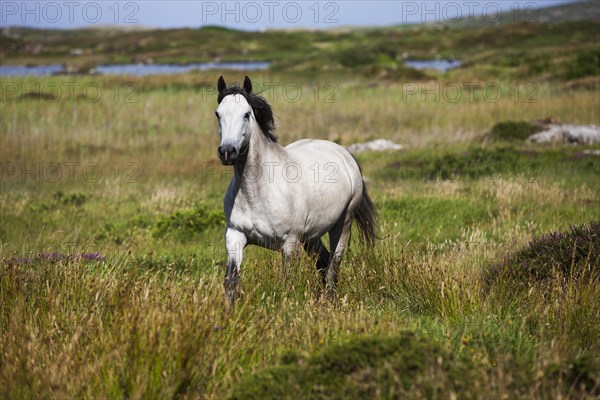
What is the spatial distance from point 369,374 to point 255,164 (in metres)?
3.56

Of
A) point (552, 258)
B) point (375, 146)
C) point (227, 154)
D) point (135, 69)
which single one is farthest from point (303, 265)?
point (135, 69)

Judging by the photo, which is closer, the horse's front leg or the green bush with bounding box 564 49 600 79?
the horse's front leg

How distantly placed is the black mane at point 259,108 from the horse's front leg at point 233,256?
3.91ft

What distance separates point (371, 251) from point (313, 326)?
2.39 meters

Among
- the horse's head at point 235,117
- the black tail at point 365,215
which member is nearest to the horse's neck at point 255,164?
the horse's head at point 235,117

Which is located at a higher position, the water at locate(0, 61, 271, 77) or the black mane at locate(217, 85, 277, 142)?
the water at locate(0, 61, 271, 77)

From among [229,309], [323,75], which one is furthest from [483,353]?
[323,75]

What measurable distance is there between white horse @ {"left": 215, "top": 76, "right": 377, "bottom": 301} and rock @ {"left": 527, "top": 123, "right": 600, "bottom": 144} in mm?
15193

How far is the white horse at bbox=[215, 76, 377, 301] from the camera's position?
6898 mm

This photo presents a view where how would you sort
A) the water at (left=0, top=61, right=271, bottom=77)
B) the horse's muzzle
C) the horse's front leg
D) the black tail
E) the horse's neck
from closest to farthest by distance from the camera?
the horse's muzzle < the horse's front leg < the horse's neck < the black tail < the water at (left=0, top=61, right=271, bottom=77)

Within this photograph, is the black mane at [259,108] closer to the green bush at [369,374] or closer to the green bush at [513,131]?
the green bush at [369,374]

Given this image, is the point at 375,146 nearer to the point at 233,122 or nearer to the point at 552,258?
the point at 552,258

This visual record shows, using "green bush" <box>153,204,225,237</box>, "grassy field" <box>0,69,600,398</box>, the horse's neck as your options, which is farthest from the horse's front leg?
"green bush" <box>153,204,225,237</box>

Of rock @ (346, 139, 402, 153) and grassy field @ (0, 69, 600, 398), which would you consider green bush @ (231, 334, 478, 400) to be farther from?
rock @ (346, 139, 402, 153)
